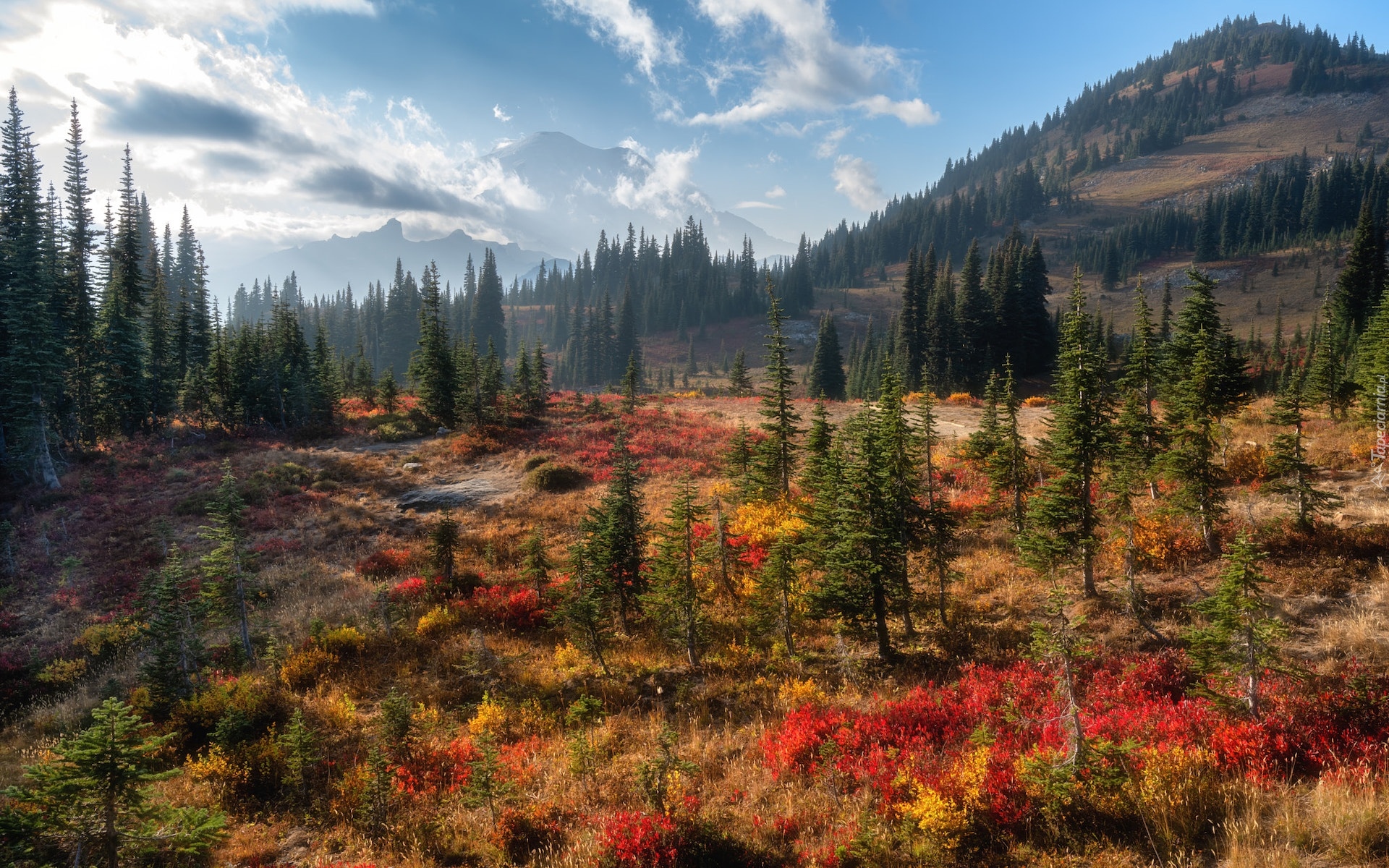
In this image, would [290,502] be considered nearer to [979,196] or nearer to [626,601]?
[626,601]

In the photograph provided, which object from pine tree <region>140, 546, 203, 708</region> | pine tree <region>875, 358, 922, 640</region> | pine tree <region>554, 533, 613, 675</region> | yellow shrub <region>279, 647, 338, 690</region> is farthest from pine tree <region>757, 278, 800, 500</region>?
pine tree <region>140, 546, 203, 708</region>

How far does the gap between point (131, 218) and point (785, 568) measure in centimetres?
7735

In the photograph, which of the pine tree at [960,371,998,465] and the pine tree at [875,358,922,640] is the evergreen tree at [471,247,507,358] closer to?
the pine tree at [960,371,998,465]

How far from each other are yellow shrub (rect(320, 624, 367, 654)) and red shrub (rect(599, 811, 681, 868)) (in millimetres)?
11022

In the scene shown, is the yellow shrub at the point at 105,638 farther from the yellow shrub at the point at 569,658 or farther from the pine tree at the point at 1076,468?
the pine tree at the point at 1076,468

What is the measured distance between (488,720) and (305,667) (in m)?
6.02

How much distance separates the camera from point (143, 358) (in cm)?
4303

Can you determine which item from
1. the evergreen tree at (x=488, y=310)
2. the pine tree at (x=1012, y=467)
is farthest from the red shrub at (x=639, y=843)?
the evergreen tree at (x=488, y=310)

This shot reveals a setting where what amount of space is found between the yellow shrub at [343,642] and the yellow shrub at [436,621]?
57.3 inches

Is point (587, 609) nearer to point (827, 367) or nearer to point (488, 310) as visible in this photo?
point (827, 367)

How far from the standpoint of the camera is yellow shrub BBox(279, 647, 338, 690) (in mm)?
13891

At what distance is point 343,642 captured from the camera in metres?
15.4

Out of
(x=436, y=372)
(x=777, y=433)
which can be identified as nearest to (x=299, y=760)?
(x=777, y=433)

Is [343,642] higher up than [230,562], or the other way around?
[230,562]
